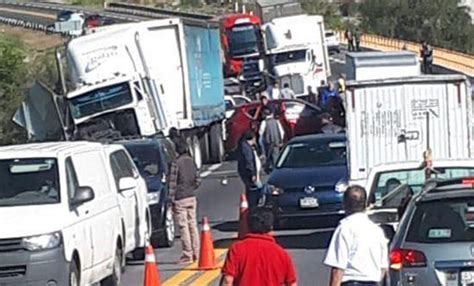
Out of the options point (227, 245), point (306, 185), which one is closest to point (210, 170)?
point (306, 185)

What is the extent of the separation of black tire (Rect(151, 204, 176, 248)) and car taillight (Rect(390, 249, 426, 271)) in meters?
10.6

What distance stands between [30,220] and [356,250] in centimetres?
536

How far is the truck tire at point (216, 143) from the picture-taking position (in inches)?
1582

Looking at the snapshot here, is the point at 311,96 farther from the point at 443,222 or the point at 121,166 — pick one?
the point at 443,222

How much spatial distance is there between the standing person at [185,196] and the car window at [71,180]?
3659 mm

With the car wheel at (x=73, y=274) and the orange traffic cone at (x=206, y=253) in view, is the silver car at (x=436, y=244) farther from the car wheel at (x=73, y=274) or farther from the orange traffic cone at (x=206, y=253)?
the orange traffic cone at (x=206, y=253)

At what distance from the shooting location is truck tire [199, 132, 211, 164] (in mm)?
39656

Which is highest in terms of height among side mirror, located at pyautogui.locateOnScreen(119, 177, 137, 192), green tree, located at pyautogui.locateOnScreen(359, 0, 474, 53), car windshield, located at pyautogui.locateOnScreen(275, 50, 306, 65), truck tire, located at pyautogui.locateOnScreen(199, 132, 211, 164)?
side mirror, located at pyautogui.locateOnScreen(119, 177, 137, 192)

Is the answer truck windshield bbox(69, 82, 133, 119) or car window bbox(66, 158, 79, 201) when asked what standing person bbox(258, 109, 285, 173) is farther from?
car window bbox(66, 158, 79, 201)

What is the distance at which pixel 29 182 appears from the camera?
55.5ft

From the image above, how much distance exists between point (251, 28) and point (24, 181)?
174 ft

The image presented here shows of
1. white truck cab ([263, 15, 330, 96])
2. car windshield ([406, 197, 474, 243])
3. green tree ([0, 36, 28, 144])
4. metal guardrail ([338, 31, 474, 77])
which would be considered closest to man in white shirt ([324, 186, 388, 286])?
car windshield ([406, 197, 474, 243])

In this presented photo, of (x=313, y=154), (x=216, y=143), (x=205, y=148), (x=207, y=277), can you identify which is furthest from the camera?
(x=216, y=143)

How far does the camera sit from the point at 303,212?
2412 cm
